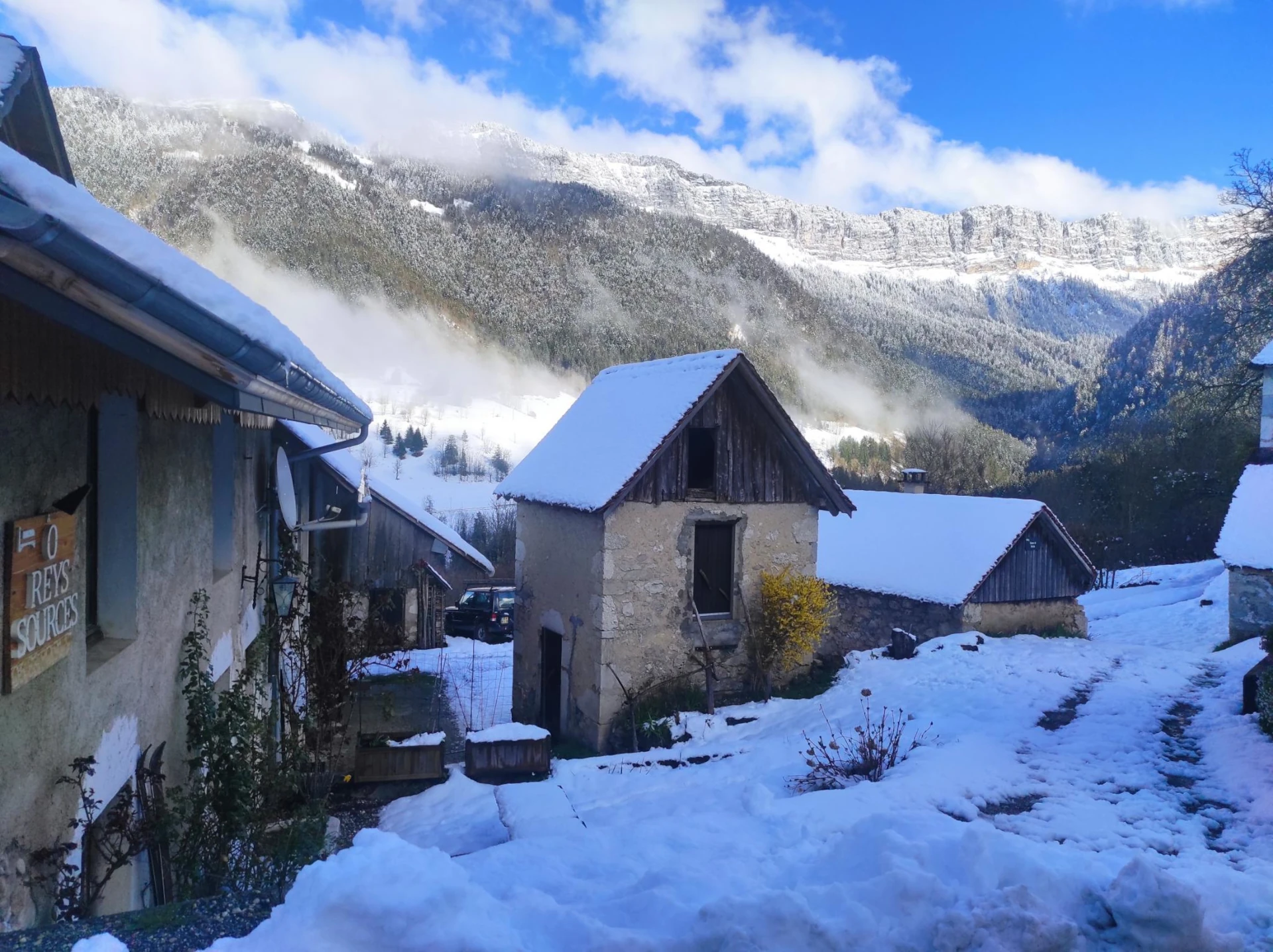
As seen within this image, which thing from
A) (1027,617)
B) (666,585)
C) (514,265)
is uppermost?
(514,265)

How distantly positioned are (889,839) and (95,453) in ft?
12.8

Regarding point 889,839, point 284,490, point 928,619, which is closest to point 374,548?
point 284,490

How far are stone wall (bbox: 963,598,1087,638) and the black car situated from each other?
1428 centimetres

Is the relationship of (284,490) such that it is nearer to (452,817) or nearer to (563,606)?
(452,817)

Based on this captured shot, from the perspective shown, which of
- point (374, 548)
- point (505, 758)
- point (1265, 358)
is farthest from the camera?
point (1265, 358)

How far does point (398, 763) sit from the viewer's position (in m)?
9.04

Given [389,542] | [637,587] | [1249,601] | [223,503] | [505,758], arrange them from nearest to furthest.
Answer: [223,503]
[505,758]
[637,587]
[389,542]
[1249,601]

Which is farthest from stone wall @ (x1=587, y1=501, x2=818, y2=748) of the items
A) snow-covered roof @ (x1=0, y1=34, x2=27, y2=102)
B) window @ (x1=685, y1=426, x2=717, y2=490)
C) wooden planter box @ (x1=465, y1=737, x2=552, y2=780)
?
snow-covered roof @ (x1=0, y1=34, x2=27, y2=102)

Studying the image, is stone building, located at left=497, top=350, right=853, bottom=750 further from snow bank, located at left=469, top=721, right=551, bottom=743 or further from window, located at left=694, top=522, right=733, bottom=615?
snow bank, located at left=469, top=721, right=551, bottom=743

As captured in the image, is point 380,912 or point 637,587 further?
point 637,587

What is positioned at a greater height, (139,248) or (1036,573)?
(139,248)

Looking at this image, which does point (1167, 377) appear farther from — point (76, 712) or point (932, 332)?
point (76, 712)

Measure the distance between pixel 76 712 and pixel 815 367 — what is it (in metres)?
97.8

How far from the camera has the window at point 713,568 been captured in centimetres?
1225
